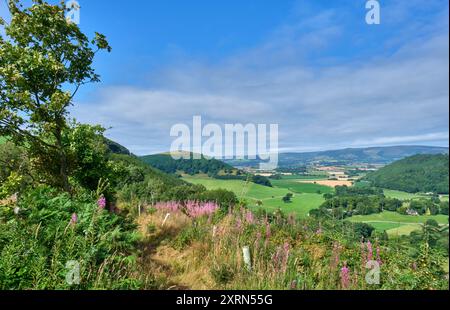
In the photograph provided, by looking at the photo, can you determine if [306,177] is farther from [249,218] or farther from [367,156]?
[249,218]

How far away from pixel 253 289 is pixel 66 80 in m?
7.33

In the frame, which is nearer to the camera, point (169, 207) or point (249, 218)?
point (249, 218)

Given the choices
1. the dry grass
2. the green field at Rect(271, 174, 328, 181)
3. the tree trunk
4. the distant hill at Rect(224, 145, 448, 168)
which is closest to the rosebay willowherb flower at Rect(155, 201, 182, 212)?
the dry grass

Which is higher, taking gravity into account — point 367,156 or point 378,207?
point 367,156

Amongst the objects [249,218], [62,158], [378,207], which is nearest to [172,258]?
[249,218]

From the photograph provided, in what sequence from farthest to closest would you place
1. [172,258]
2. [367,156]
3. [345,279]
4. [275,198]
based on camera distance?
[367,156] → [275,198] → [172,258] → [345,279]

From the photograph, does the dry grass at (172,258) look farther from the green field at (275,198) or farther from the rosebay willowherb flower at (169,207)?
the green field at (275,198)

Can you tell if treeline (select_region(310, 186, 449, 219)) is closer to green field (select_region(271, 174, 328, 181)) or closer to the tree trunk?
the tree trunk

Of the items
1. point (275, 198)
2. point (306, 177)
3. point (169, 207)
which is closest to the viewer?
point (169, 207)

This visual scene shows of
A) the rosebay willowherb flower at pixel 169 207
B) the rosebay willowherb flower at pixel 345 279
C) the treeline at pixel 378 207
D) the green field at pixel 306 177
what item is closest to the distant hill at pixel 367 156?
the green field at pixel 306 177

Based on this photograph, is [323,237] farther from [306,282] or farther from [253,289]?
[253,289]

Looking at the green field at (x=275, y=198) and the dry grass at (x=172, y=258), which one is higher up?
the dry grass at (x=172, y=258)

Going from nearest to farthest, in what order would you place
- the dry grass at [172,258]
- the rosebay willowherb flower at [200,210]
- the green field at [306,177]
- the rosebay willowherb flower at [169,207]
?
the dry grass at [172,258] < the rosebay willowherb flower at [200,210] < the rosebay willowherb flower at [169,207] < the green field at [306,177]

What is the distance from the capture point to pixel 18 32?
7273mm
